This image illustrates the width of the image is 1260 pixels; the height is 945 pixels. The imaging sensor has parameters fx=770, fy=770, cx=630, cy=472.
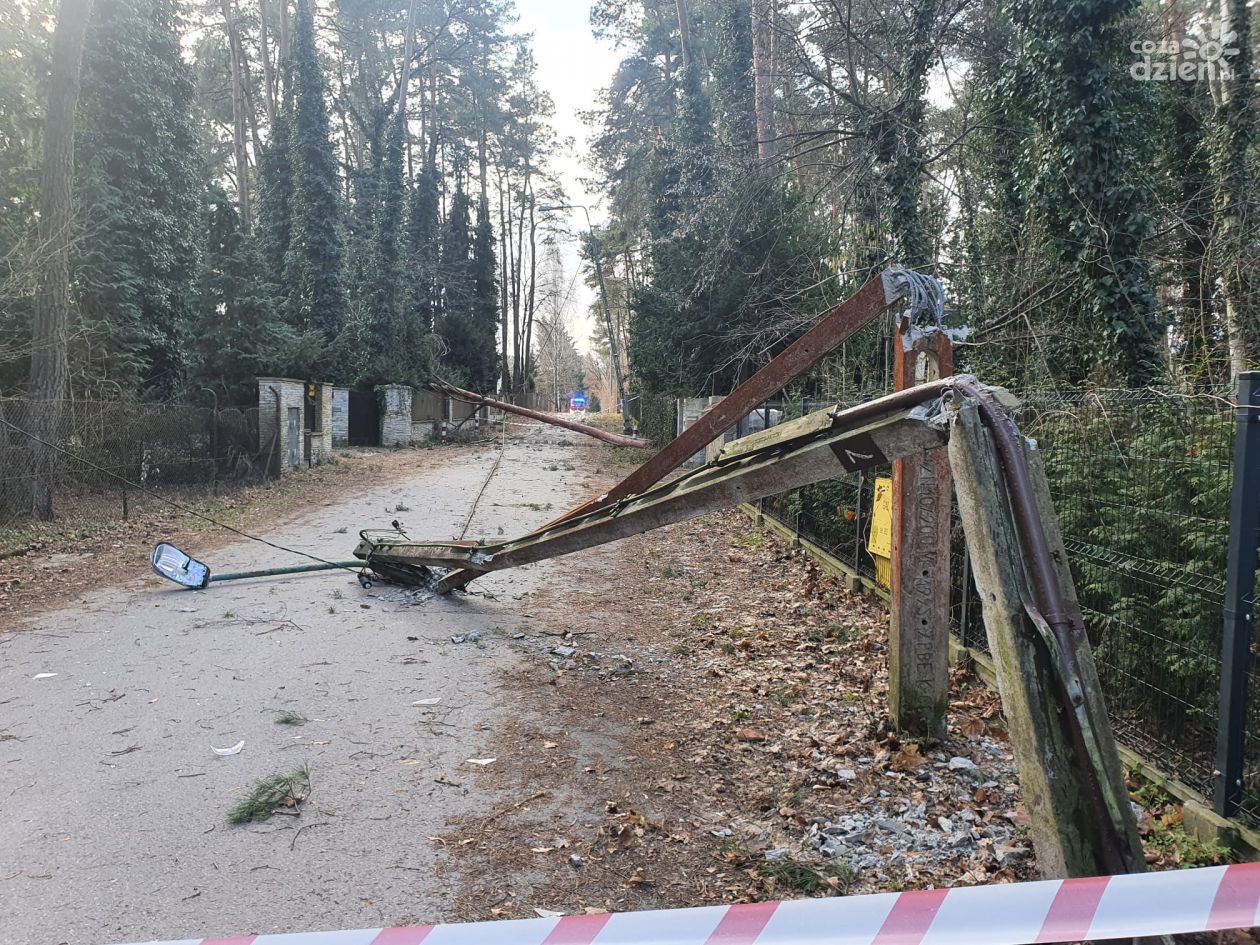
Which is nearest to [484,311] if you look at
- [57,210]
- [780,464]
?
[57,210]

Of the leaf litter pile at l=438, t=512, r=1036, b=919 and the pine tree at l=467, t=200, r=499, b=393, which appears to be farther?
the pine tree at l=467, t=200, r=499, b=393

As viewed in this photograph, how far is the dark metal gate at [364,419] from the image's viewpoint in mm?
27750

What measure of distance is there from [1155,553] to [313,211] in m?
28.0

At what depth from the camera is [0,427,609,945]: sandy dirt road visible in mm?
3111

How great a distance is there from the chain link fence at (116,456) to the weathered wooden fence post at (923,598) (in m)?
9.91

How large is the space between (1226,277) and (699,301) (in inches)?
490

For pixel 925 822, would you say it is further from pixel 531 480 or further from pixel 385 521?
pixel 531 480

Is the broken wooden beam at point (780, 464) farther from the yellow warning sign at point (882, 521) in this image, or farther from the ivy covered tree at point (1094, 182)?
the ivy covered tree at point (1094, 182)

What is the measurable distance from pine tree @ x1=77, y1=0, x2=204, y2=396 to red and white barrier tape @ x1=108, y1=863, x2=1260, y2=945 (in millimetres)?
17206

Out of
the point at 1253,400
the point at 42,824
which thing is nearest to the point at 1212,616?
the point at 1253,400

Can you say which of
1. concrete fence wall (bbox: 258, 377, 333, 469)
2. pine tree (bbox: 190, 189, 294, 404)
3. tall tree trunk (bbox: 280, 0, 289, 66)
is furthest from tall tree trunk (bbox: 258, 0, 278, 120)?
concrete fence wall (bbox: 258, 377, 333, 469)

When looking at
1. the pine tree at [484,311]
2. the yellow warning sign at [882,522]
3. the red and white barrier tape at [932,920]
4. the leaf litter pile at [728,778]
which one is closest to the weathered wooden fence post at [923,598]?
the leaf litter pile at [728,778]

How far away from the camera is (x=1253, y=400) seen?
10.6 ft

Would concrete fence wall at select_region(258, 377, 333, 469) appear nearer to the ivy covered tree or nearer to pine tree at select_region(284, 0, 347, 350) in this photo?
pine tree at select_region(284, 0, 347, 350)
